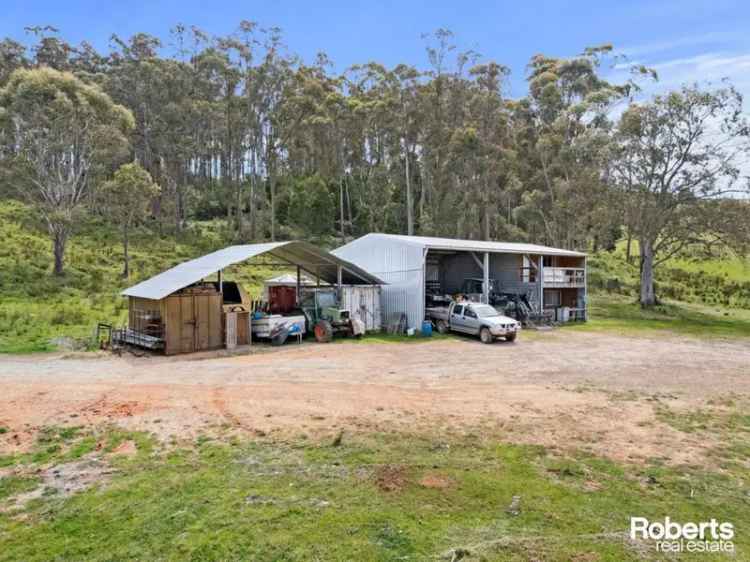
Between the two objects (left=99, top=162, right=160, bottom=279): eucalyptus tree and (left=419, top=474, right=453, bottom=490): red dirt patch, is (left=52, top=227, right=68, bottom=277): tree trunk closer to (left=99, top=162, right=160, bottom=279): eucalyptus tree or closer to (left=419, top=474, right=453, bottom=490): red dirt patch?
(left=99, top=162, right=160, bottom=279): eucalyptus tree

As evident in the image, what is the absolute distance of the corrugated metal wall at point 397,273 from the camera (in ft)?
70.8

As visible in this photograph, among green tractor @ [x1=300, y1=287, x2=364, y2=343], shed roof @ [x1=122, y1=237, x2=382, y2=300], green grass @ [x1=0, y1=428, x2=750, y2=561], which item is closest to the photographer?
green grass @ [x1=0, y1=428, x2=750, y2=561]

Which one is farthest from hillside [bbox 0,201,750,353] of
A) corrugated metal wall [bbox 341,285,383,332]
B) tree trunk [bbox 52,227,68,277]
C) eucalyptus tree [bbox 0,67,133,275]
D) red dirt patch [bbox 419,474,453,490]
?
red dirt patch [bbox 419,474,453,490]

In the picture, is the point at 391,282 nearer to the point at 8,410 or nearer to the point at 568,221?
the point at 8,410

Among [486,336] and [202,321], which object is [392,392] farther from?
[486,336]

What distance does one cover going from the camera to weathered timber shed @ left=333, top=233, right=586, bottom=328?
22.0 metres

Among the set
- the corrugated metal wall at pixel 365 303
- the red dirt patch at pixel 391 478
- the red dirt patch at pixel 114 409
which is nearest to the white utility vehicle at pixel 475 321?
the corrugated metal wall at pixel 365 303

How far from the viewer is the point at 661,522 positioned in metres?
5.18

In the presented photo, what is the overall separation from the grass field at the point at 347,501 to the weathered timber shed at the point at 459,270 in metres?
14.6

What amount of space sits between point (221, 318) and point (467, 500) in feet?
44.8

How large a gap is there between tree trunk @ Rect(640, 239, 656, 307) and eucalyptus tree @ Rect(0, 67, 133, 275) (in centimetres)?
3452

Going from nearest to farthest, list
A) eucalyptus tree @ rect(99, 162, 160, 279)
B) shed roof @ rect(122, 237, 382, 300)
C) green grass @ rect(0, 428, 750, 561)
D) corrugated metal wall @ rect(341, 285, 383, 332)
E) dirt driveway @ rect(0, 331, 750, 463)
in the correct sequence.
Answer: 1. green grass @ rect(0, 428, 750, 561)
2. dirt driveway @ rect(0, 331, 750, 463)
3. shed roof @ rect(122, 237, 382, 300)
4. corrugated metal wall @ rect(341, 285, 383, 332)
5. eucalyptus tree @ rect(99, 162, 160, 279)

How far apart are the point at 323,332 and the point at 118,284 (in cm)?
1579

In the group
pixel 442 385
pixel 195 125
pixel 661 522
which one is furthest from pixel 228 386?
pixel 195 125
